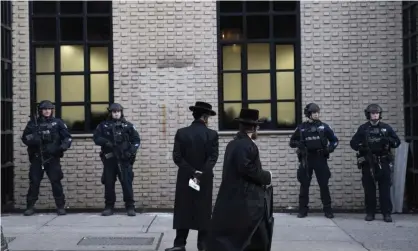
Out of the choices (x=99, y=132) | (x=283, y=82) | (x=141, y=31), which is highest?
(x=141, y=31)

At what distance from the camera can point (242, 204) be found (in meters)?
6.96

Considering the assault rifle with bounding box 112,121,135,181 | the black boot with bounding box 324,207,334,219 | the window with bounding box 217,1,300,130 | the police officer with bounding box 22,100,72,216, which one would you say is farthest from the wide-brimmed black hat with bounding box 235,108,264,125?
the window with bounding box 217,1,300,130

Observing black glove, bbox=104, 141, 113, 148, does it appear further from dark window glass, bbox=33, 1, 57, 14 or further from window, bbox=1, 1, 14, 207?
dark window glass, bbox=33, 1, 57, 14

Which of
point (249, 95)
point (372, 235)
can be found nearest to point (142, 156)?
point (249, 95)

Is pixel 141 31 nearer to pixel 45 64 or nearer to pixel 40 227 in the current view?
pixel 45 64

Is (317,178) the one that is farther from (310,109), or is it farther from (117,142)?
(117,142)

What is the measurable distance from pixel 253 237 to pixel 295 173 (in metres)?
5.70

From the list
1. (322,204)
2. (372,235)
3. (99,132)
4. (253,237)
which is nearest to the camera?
(253,237)

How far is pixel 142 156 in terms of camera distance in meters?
12.6

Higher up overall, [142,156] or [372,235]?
[142,156]

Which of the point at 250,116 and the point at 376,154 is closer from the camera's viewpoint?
the point at 250,116

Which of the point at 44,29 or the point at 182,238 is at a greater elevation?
the point at 44,29

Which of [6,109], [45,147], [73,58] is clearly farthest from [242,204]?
[6,109]

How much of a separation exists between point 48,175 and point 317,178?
5174mm
